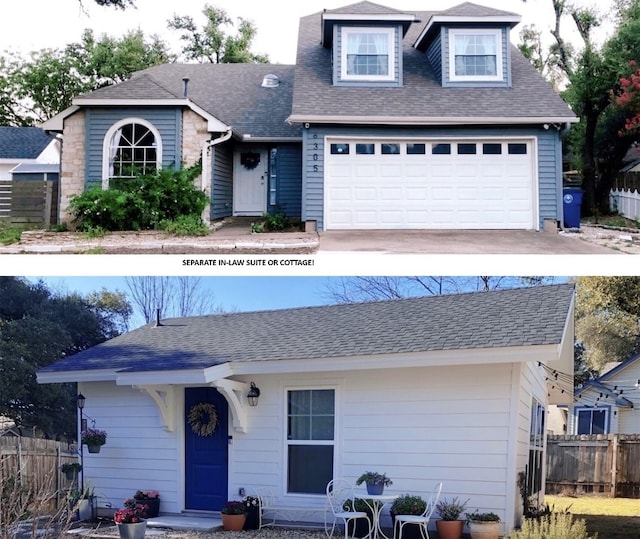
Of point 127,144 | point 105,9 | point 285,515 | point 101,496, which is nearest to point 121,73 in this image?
point 105,9

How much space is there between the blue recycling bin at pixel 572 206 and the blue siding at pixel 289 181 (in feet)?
18.2

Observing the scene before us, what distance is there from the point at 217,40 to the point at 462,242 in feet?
44.4

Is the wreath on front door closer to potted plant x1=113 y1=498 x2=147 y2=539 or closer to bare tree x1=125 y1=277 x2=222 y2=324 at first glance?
bare tree x1=125 y1=277 x2=222 y2=324

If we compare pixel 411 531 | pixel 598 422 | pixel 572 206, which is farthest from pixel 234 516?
pixel 598 422

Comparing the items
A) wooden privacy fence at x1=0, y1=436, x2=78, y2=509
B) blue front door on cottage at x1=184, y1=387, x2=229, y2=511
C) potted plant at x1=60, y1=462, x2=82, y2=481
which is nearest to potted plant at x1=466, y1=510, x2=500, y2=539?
blue front door on cottage at x1=184, y1=387, x2=229, y2=511

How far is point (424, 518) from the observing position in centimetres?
848

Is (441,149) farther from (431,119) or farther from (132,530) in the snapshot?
(132,530)

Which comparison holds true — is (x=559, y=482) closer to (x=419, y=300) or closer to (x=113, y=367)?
(x=419, y=300)


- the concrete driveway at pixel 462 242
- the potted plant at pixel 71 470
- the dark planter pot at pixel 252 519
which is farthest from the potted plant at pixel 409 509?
the potted plant at pixel 71 470

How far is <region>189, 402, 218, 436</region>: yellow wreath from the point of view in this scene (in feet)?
36.5

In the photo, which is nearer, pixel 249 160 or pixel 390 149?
pixel 390 149

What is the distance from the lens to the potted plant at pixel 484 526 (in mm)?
8672

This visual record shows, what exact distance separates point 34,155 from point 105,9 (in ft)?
32.3

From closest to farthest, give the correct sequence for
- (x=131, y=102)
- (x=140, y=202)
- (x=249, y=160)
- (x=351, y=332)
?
(x=351, y=332)
(x=140, y=202)
(x=131, y=102)
(x=249, y=160)
